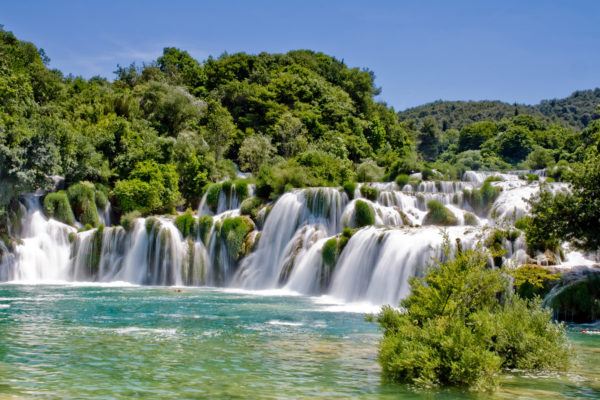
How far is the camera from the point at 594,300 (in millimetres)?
23625

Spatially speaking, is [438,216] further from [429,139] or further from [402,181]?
[429,139]

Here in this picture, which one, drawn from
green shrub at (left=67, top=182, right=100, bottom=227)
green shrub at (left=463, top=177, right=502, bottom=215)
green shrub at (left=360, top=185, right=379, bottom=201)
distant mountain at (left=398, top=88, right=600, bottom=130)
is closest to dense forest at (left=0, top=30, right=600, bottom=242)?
green shrub at (left=67, top=182, right=100, bottom=227)

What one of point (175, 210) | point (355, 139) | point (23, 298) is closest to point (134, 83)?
point (355, 139)

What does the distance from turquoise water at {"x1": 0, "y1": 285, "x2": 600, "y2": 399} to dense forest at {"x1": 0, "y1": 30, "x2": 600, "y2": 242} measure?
19373mm

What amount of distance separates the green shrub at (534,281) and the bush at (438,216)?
47.4 ft

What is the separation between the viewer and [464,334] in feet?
41.6

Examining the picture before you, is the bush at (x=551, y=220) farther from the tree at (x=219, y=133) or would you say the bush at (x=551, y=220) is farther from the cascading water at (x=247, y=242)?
the tree at (x=219, y=133)

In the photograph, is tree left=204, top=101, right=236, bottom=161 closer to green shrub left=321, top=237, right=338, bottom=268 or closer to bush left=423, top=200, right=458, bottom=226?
bush left=423, top=200, right=458, bottom=226

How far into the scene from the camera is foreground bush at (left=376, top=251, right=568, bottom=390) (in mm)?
12711

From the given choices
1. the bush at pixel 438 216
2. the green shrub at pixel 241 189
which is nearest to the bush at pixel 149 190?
the green shrub at pixel 241 189

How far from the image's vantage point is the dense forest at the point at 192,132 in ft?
153

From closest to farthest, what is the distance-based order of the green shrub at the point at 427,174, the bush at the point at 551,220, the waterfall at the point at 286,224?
the bush at the point at 551,220
the waterfall at the point at 286,224
the green shrub at the point at 427,174

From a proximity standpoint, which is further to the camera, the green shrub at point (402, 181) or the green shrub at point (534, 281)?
the green shrub at point (402, 181)

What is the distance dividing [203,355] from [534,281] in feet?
44.3
